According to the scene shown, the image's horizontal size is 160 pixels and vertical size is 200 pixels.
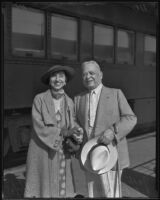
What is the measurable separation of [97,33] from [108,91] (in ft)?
6.21

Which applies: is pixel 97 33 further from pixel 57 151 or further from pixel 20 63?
pixel 57 151

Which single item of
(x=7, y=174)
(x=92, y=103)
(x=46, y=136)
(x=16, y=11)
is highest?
(x=16, y=11)

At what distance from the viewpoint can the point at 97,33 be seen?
422 centimetres

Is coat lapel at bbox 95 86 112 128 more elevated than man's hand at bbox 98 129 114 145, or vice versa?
coat lapel at bbox 95 86 112 128

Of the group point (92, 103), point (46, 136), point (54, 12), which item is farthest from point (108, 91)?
point (54, 12)

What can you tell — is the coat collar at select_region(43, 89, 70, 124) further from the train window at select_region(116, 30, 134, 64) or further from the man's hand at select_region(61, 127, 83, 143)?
the train window at select_region(116, 30, 134, 64)

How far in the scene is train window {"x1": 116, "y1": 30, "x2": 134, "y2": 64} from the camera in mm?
4469

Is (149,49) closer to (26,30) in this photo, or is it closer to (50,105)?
(26,30)

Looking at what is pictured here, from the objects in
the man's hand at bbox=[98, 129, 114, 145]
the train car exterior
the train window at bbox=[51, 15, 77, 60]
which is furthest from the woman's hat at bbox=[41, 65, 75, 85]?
the train window at bbox=[51, 15, 77, 60]

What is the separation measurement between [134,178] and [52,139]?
6.11 ft

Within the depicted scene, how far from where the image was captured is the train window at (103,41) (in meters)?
4.22

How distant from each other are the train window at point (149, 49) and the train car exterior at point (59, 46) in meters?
0.22

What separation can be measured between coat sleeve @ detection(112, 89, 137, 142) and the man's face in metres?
0.25

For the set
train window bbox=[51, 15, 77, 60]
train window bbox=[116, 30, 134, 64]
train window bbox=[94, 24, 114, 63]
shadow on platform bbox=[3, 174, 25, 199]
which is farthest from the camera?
train window bbox=[116, 30, 134, 64]
